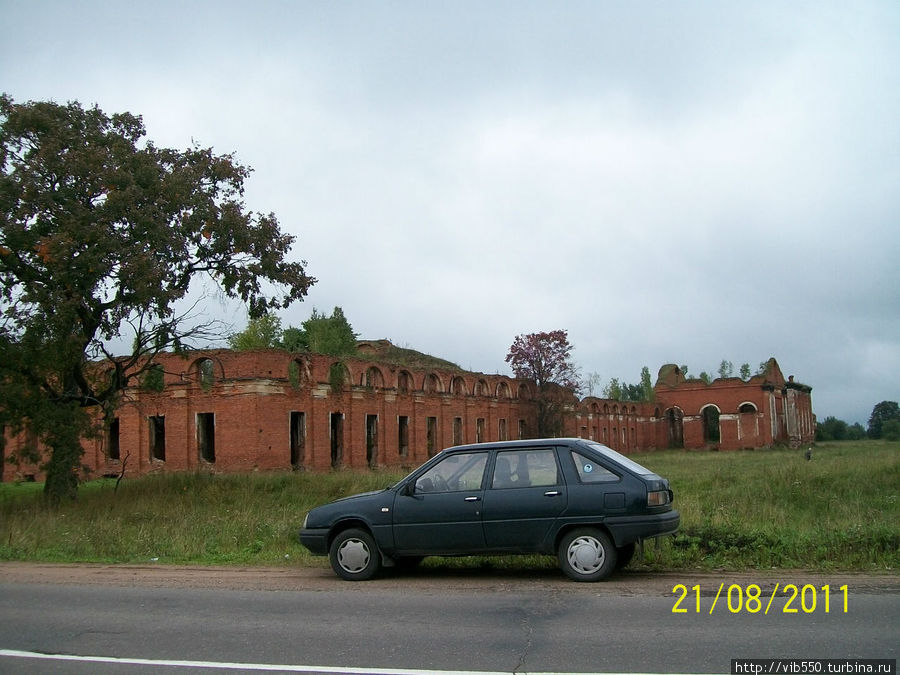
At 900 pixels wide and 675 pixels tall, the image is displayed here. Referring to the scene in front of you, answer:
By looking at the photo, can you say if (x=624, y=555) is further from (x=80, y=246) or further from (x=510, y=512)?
(x=80, y=246)

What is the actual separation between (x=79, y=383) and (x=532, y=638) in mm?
18364

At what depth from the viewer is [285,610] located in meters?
8.17

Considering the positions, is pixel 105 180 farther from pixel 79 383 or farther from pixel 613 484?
pixel 613 484

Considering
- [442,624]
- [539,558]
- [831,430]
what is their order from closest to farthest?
1. [442,624]
2. [539,558]
3. [831,430]

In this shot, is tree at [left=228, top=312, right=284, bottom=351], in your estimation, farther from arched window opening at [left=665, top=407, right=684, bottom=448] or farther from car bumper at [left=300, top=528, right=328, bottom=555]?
car bumper at [left=300, top=528, right=328, bottom=555]

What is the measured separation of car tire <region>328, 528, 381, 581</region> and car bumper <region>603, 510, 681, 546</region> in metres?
2.88

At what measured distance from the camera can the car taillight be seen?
8797 millimetres

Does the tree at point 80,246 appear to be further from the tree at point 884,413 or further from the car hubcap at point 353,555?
the tree at point 884,413

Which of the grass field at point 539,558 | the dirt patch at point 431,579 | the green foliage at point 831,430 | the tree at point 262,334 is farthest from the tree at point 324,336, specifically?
the green foliage at point 831,430

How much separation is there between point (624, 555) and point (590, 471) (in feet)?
4.17

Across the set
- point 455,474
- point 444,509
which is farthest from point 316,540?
point 455,474

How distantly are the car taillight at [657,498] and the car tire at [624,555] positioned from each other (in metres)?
0.75

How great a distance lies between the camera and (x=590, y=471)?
30.0ft

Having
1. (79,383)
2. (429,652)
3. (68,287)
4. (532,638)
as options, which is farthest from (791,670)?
(79,383)
